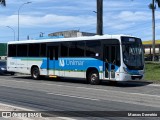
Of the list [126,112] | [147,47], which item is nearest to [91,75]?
[126,112]

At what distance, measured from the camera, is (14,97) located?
16047mm

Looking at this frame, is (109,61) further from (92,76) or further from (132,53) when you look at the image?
(92,76)

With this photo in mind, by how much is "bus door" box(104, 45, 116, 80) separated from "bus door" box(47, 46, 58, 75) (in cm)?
468

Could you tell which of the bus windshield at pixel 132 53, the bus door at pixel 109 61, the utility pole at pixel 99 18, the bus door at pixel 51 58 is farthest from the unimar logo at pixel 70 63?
the utility pole at pixel 99 18

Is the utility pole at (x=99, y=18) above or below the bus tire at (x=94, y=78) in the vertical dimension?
above

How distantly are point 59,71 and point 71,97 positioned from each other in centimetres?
1042

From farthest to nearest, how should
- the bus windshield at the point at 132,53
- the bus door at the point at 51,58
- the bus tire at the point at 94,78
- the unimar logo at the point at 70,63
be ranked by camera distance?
the bus door at the point at 51,58 → the unimar logo at the point at 70,63 → the bus tire at the point at 94,78 → the bus windshield at the point at 132,53

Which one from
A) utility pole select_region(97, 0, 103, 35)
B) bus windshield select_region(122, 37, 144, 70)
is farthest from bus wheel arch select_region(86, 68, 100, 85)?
utility pole select_region(97, 0, 103, 35)

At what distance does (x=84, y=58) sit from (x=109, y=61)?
6.86 feet

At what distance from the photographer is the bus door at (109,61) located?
75.0 feet

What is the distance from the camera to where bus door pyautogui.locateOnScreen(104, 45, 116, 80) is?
2288cm

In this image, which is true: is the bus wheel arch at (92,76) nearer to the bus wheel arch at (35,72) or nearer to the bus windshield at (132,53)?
the bus windshield at (132,53)

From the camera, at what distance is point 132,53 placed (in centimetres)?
2295

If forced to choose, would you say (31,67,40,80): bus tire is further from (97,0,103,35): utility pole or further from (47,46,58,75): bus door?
(97,0,103,35): utility pole
